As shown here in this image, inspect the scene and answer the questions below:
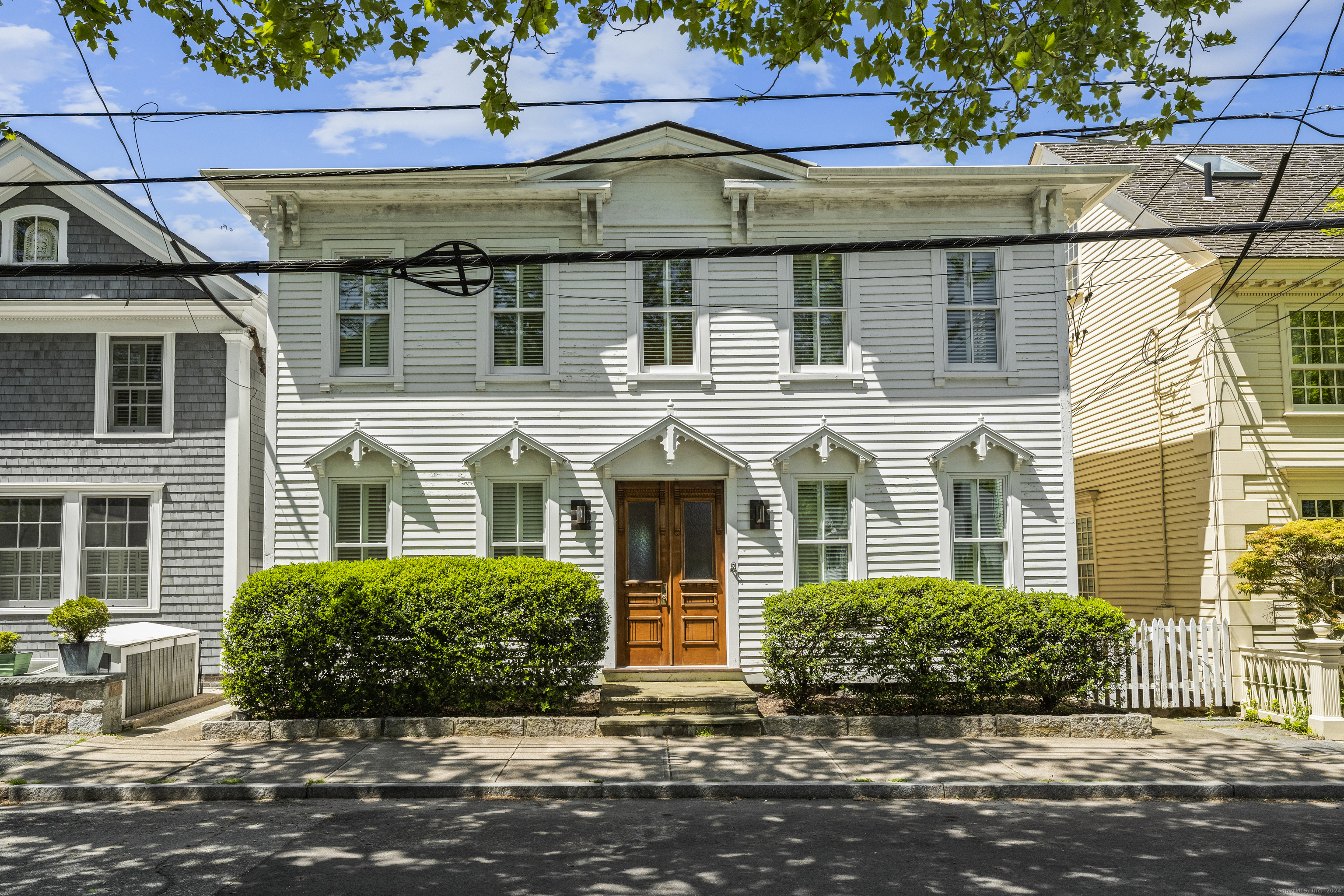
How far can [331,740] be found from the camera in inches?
425

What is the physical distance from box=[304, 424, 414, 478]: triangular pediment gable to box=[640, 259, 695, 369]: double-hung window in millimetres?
3597

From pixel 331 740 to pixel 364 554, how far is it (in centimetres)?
330

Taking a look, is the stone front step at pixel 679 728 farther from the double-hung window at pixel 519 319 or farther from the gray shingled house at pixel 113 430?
the gray shingled house at pixel 113 430

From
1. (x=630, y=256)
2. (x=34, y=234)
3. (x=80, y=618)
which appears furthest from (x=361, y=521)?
(x=630, y=256)

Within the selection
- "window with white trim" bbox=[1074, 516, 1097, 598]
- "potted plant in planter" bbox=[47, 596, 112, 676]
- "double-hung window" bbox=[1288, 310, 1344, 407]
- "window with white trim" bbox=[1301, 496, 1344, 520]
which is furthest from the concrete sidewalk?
"window with white trim" bbox=[1074, 516, 1097, 598]

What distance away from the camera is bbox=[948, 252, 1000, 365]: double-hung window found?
45.9ft

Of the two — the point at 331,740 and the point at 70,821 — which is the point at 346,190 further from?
the point at 70,821

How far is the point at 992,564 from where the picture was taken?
13.8 metres

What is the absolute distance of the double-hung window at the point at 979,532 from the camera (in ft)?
45.0

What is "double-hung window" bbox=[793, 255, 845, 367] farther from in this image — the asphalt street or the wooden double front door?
the asphalt street

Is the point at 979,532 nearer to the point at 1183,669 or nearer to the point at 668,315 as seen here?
the point at 1183,669

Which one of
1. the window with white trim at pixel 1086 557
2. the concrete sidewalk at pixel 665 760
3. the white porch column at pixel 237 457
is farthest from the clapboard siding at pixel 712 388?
the window with white trim at pixel 1086 557

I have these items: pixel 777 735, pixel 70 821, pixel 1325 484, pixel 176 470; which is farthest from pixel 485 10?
pixel 1325 484

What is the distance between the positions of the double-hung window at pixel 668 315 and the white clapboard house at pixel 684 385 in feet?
0.12
